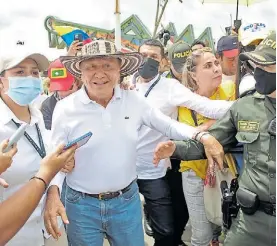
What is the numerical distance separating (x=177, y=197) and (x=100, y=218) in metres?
1.22

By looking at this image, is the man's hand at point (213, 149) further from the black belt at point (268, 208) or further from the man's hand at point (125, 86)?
the man's hand at point (125, 86)

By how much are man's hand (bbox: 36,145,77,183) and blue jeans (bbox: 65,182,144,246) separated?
67cm

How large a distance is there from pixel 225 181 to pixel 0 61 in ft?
6.04

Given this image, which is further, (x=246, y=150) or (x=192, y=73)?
(x=192, y=73)

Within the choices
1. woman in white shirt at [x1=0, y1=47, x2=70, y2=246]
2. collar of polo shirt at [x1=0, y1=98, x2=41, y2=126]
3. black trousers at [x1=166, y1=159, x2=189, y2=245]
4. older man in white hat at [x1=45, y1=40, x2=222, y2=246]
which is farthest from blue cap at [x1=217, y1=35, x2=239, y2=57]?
collar of polo shirt at [x1=0, y1=98, x2=41, y2=126]

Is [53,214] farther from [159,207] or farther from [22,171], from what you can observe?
[159,207]

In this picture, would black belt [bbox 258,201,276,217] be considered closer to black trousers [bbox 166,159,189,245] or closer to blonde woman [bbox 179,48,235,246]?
blonde woman [bbox 179,48,235,246]

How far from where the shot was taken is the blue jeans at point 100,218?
8.71 ft

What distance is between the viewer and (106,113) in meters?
2.65

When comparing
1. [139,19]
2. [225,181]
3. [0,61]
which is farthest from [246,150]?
[139,19]

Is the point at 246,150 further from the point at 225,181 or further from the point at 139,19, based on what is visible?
the point at 139,19

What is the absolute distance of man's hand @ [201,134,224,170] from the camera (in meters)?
2.49

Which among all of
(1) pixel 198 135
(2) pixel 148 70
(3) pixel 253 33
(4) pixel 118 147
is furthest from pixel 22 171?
(3) pixel 253 33

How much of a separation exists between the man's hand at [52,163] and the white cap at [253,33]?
69.1 inches
